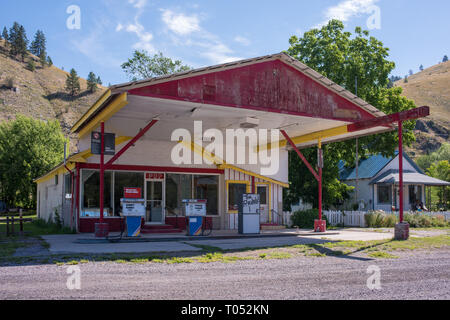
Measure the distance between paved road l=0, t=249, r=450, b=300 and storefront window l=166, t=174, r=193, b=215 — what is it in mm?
10094

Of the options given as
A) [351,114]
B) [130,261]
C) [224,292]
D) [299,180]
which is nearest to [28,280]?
[130,261]

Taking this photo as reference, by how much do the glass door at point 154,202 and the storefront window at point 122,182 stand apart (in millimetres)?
487

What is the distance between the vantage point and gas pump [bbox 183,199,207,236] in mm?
15961

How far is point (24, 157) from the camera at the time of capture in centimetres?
3991

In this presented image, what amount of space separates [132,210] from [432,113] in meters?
114

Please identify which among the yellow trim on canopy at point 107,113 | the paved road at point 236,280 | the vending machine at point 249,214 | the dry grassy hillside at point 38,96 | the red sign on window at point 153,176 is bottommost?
the paved road at point 236,280

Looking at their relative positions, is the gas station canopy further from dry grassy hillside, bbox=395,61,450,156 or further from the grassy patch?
dry grassy hillside, bbox=395,61,450,156

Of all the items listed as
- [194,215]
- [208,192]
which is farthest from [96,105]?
[208,192]

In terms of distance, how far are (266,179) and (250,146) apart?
2.07 meters

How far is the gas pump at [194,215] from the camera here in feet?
52.4

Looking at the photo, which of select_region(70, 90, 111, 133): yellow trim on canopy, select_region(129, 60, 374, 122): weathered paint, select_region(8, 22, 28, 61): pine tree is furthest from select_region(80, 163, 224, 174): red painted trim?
select_region(8, 22, 28, 61): pine tree

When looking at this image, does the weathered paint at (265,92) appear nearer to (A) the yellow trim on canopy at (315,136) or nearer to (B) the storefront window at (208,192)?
(A) the yellow trim on canopy at (315,136)

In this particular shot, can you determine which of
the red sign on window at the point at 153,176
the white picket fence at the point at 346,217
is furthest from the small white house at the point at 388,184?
the red sign on window at the point at 153,176

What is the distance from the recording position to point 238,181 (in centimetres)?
2148
